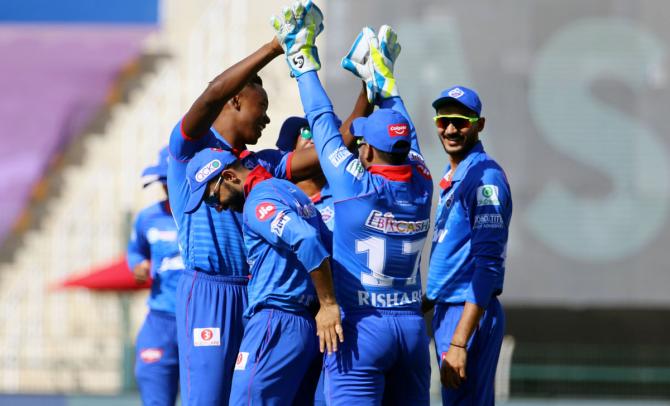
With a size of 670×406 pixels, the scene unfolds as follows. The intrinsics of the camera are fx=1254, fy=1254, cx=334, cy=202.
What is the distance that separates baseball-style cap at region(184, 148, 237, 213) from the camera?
574 cm

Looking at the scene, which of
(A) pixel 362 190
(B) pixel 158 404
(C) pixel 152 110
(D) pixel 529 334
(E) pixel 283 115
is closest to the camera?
(A) pixel 362 190

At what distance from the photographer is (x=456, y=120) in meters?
6.21

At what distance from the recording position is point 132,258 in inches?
350

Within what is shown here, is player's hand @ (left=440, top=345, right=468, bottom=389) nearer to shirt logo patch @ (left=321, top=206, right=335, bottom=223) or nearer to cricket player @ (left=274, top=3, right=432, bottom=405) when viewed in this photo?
cricket player @ (left=274, top=3, right=432, bottom=405)

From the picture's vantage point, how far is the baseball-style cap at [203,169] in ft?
18.8

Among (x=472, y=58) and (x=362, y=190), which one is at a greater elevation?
(x=472, y=58)

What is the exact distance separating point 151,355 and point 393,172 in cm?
307

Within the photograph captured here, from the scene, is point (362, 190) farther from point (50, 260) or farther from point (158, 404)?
point (50, 260)

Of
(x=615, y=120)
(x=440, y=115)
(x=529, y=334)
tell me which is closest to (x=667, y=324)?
(x=529, y=334)

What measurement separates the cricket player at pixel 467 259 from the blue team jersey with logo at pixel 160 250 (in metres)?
2.38

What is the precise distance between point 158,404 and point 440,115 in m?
2.89

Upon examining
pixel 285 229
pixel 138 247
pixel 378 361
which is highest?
pixel 285 229

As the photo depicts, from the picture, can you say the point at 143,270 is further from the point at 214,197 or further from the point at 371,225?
the point at 371,225

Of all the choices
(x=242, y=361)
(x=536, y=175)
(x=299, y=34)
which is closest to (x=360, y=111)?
(x=299, y=34)
